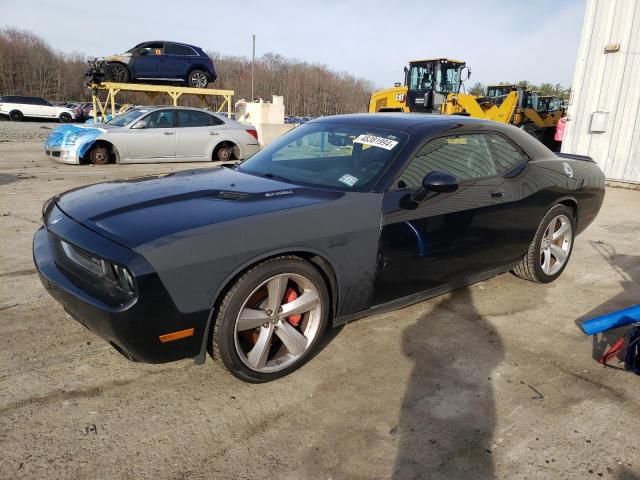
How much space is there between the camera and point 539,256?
431 centimetres

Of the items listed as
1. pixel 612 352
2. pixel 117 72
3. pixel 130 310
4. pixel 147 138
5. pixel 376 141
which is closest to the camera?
pixel 130 310

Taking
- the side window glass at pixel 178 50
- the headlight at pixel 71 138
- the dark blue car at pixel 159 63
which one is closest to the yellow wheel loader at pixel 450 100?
the dark blue car at pixel 159 63

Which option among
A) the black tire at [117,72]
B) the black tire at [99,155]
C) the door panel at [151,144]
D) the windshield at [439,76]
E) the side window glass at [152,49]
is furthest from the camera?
the side window glass at [152,49]

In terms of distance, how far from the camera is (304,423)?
8.05ft

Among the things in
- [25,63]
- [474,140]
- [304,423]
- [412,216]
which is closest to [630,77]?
[474,140]

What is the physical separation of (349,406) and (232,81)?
70743 millimetres

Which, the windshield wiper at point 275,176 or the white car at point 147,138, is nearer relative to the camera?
the windshield wiper at point 275,176

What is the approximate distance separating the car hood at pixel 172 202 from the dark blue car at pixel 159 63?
16.5m

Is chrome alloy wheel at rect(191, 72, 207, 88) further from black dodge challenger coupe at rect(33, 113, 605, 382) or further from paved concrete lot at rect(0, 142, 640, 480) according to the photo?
paved concrete lot at rect(0, 142, 640, 480)

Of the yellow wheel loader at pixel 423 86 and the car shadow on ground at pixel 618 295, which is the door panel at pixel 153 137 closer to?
the yellow wheel loader at pixel 423 86

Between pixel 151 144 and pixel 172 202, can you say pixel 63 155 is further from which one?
pixel 172 202

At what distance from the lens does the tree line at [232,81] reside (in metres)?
67.8

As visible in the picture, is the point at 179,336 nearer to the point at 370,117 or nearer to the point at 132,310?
the point at 132,310

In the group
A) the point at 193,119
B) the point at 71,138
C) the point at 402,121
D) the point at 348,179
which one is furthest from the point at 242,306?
the point at 71,138
